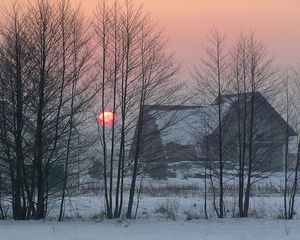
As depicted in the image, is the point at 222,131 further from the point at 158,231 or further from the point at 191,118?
the point at 158,231

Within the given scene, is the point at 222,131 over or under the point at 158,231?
over

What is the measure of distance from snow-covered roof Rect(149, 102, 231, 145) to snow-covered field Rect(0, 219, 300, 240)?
417cm

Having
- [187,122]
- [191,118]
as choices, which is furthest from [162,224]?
[191,118]

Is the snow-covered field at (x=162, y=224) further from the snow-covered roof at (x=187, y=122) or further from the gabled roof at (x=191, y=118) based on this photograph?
the gabled roof at (x=191, y=118)

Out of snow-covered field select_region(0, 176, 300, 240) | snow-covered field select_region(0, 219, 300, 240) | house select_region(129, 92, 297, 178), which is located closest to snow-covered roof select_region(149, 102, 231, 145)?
house select_region(129, 92, 297, 178)

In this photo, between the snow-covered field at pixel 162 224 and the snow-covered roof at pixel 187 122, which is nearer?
the snow-covered field at pixel 162 224

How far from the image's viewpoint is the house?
67.6 ft

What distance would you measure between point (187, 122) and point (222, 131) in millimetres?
1614

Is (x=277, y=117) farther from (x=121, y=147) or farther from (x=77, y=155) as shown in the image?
(x=77, y=155)

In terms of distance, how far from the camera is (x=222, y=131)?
68.7 ft

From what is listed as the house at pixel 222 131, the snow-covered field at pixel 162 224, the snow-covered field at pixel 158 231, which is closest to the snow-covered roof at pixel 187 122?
the house at pixel 222 131

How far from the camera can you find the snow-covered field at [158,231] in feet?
43.9

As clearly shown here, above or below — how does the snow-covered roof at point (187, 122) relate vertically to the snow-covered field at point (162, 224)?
above

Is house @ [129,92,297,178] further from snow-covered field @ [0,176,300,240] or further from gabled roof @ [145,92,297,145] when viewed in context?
snow-covered field @ [0,176,300,240]
